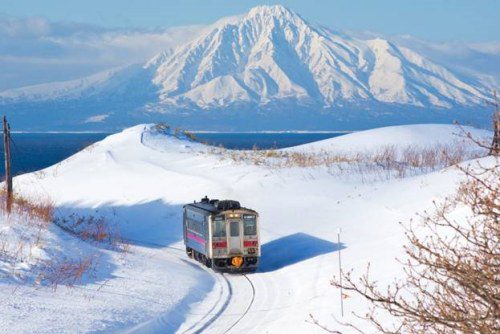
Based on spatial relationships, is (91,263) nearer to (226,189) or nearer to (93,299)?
(93,299)

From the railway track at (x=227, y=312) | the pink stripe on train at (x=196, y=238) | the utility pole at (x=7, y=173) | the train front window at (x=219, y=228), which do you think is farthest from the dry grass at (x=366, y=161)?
the utility pole at (x=7, y=173)

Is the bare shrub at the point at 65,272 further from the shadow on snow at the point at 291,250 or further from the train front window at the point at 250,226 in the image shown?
the shadow on snow at the point at 291,250

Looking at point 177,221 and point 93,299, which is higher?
point 93,299

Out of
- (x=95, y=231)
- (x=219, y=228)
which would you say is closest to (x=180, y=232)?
(x=95, y=231)

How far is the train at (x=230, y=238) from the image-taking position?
33.0 meters

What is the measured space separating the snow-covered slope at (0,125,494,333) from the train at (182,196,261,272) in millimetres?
721

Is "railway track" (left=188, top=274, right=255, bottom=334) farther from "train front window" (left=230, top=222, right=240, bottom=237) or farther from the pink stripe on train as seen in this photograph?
the pink stripe on train

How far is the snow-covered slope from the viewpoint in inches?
927

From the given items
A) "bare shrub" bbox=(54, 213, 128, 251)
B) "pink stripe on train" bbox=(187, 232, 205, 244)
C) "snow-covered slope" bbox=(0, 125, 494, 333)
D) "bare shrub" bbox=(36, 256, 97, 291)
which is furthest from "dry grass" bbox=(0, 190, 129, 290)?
"pink stripe on train" bbox=(187, 232, 205, 244)

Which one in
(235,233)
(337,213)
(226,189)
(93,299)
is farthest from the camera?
(226,189)

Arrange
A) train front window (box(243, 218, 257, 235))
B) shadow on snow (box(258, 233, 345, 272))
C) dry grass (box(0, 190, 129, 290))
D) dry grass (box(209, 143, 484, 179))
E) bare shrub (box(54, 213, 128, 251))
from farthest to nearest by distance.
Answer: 1. dry grass (box(209, 143, 484, 179))
2. bare shrub (box(54, 213, 128, 251))
3. shadow on snow (box(258, 233, 345, 272))
4. train front window (box(243, 218, 257, 235))
5. dry grass (box(0, 190, 129, 290))

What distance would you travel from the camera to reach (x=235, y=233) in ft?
110

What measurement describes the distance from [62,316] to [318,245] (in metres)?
16.9

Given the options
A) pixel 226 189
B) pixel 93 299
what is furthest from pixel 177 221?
pixel 93 299
